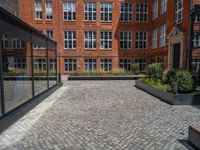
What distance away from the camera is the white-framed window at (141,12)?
27.4 metres

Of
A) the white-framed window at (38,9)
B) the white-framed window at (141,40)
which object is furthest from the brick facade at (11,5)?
the white-framed window at (141,40)

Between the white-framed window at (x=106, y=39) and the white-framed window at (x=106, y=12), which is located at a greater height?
the white-framed window at (x=106, y=12)

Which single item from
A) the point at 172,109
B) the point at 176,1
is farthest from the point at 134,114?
the point at 176,1

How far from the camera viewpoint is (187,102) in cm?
826

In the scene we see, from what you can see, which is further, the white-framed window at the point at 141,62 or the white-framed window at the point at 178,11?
the white-framed window at the point at 141,62

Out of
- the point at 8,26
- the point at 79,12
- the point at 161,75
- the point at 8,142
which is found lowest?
the point at 8,142

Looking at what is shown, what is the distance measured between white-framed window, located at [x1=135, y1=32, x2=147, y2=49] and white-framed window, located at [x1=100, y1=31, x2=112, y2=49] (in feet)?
13.8

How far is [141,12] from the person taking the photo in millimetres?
27469

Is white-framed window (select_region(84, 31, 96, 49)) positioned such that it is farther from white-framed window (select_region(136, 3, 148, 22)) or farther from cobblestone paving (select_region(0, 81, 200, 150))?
cobblestone paving (select_region(0, 81, 200, 150))

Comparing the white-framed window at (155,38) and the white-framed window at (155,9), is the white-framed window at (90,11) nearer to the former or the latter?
the white-framed window at (155,9)

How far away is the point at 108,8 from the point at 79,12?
14.4 ft

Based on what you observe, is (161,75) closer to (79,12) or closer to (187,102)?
(187,102)

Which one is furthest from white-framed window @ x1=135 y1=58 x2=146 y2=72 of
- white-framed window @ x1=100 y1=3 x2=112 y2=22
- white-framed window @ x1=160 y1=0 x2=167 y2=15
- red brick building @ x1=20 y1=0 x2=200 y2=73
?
white-framed window @ x1=100 y1=3 x2=112 y2=22

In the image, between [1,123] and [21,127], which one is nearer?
[1,123]
